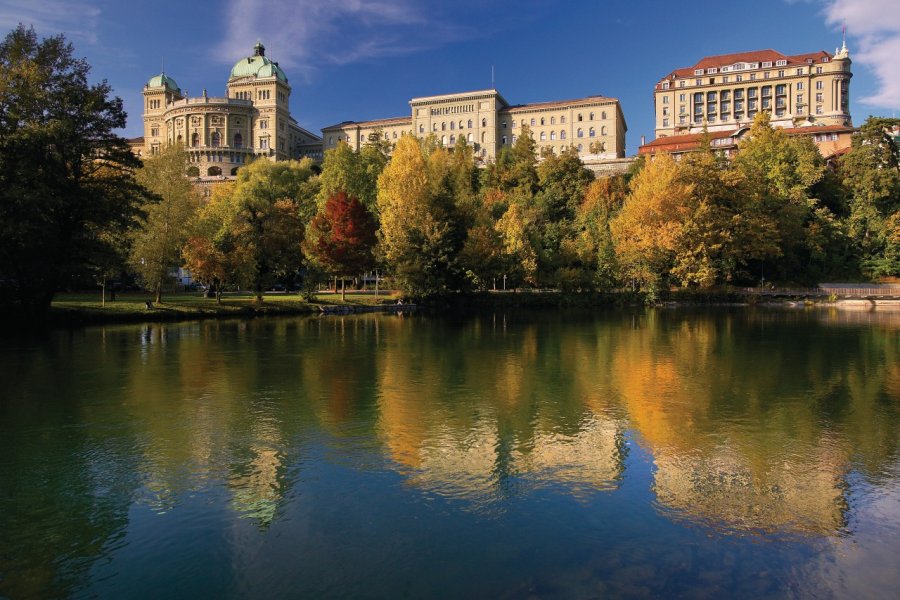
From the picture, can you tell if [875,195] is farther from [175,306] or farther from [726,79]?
[175,306]

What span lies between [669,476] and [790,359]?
14482mm

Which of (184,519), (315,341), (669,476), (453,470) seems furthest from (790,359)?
(184,519)

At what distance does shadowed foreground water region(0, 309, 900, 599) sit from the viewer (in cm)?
650

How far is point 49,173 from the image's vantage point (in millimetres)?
29922

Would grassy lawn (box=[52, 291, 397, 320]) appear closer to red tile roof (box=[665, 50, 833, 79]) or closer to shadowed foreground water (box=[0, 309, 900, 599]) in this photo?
shadowed foreground water (box=[0, 309, 900, 599])

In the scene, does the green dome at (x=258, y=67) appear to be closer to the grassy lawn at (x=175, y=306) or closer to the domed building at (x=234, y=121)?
the domed building at (x=234, y=121)

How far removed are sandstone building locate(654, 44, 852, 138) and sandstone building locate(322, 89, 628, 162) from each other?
36.9 feet

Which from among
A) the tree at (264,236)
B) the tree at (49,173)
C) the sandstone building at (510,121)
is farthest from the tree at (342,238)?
the sandstone building at (510,121)

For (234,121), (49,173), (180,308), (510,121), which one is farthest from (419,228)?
(234,121)

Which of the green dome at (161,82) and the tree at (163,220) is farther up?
the green dome at (161,82)

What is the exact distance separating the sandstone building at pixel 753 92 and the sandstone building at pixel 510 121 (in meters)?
11.2

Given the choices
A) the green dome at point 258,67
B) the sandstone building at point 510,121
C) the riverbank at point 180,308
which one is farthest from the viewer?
the green dome at point 258,67

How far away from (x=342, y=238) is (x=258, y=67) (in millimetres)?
102268

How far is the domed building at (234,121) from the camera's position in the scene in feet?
402
